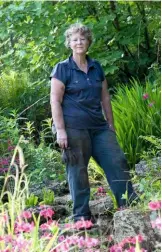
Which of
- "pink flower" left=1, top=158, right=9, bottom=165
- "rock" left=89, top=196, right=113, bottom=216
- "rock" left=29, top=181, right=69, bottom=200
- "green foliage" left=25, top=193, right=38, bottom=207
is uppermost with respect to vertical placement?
"pink flower" left=1, top=158, right=9, bottom=165

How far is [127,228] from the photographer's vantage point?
3.54m

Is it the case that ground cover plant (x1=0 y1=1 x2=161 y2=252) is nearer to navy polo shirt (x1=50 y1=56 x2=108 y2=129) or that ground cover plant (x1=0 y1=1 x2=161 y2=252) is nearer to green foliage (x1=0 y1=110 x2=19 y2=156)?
green foliage (x1=0 y1=110 x2=19 y2=156)

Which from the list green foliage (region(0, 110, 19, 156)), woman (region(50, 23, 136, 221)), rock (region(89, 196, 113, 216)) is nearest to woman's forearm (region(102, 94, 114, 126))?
woman (region(50, 23, 136, 221))

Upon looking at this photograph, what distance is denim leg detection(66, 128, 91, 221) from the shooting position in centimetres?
419

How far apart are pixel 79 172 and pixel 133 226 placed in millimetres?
872

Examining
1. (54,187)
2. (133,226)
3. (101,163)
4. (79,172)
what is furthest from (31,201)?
(133,226)

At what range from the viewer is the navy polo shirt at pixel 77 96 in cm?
418

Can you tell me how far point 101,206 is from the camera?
4469mm

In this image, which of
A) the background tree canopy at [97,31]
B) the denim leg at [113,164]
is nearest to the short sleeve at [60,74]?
the denim leg at [113,164]

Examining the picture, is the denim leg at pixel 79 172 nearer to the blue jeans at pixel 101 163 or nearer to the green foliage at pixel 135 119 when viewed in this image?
the blue jeans at pixel 101 163

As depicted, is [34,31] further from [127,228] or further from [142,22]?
[127,228]

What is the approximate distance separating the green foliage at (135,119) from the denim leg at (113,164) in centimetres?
150

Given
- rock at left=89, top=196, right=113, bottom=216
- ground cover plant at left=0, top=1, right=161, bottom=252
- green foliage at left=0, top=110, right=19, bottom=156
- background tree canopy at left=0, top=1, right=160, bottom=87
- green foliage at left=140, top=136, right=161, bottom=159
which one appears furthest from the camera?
background tree canopy at left=0, top=1, right=160, bottom=87

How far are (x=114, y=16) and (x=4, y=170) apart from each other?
337cm
